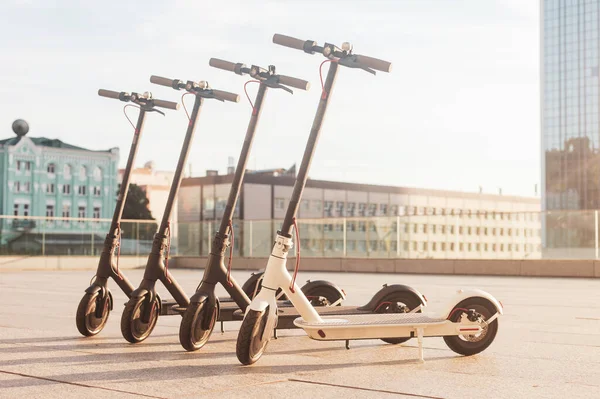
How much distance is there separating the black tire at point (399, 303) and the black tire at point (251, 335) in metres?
1.45

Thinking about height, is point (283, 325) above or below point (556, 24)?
below

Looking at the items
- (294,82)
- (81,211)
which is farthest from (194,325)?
(81,211)

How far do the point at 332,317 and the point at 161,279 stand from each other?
1544 millimetres

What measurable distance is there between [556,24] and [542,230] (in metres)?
134

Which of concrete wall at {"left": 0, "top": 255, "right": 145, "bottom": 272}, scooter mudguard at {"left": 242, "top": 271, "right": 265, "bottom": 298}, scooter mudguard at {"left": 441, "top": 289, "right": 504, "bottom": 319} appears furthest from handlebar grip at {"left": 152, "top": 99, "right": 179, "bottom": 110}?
concrete wall at {"left": 0, "top": 255, "right": 145, "bottom": 272}

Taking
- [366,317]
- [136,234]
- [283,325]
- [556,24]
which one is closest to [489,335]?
[366,317]

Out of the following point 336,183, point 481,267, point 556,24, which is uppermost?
point 556,24

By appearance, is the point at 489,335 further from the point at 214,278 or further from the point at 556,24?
the point at 556,24

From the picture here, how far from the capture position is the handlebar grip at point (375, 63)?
6.04 m

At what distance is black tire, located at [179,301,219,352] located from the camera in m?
6.59

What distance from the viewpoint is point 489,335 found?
6578mm

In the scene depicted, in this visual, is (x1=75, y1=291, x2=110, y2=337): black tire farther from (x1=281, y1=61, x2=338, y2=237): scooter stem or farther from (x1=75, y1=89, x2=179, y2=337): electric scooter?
(x1=281, y1=61, x2=338, y2=237): scooter stem

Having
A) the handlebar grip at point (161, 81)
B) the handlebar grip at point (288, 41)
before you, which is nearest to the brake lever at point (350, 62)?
the handlebar grip at point (288, 41)

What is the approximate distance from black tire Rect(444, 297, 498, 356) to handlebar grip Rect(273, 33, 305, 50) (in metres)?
2.19
